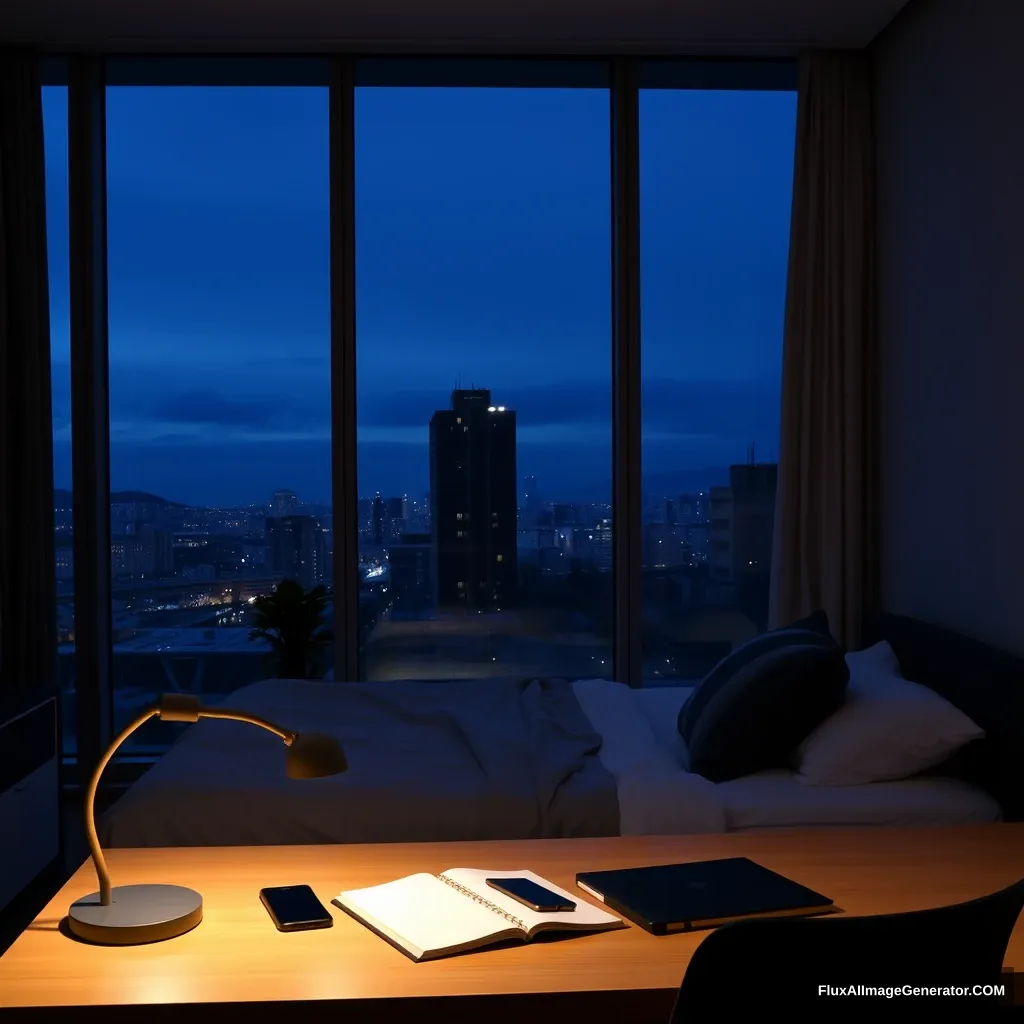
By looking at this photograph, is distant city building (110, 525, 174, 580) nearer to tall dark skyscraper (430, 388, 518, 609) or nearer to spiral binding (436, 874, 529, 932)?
tall dark skyscraper (430, 388, 518, 609)

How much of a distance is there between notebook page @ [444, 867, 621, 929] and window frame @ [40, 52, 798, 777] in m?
2.96

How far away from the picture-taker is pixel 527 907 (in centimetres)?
161

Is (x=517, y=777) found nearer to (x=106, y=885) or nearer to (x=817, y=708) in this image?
(x=817, y=708)

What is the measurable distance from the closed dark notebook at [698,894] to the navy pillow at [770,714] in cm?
103

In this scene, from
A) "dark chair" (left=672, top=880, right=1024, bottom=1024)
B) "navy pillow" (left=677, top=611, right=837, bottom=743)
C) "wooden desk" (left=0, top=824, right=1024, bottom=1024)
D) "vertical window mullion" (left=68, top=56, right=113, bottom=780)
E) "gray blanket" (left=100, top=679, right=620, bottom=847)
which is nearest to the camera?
"dark chair" (left=672, top=880, right=1024, bottom=1024)

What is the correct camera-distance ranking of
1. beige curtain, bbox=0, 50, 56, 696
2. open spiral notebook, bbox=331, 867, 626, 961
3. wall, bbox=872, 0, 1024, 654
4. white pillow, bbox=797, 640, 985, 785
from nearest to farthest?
open spiral notebook, bbox=331, 867, 626, 961 → white pillow, bbox=797, 640, 985, 785 → wall, bbox=872, 0, 1024, 654 → beige curtain, bbox=0, 50, 56, 696

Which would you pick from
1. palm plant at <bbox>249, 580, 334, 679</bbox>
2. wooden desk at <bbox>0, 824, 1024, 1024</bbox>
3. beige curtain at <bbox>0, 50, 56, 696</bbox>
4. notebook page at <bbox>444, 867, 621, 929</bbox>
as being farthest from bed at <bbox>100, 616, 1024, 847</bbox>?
beige curtain at <bbox>0, 50, 56, 696</bbox>

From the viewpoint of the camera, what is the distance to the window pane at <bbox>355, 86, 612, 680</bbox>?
4.74 metres

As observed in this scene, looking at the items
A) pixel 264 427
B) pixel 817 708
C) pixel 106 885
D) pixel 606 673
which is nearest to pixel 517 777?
pixel 817 708

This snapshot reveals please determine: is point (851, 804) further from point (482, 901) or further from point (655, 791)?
point (482, 901)

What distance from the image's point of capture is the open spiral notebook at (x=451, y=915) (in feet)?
4.96

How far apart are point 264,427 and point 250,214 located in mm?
948

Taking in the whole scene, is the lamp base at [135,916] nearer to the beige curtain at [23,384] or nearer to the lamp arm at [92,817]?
the lamp arm at [92,817]

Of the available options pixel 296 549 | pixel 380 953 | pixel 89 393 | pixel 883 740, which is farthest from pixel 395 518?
pixel 380 953
